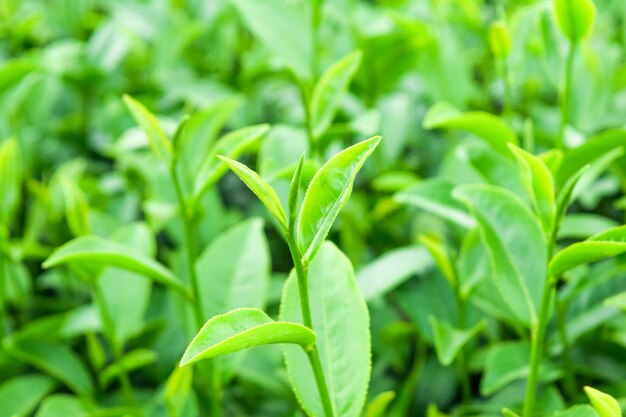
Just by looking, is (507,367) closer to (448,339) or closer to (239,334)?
(448,339)

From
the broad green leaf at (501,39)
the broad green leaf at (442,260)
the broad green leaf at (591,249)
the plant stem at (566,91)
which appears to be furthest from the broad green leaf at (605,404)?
the broad green leaf at (501,39)

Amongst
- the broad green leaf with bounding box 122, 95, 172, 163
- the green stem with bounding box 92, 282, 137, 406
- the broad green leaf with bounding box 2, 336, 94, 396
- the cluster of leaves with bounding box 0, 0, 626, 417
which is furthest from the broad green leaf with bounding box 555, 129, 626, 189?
the broad green leaf with bounding box 2, 336, 94, 396

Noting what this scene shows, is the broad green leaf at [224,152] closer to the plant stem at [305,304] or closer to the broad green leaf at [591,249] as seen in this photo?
the plant stem at [305,304]

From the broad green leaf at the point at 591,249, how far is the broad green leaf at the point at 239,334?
0.77 feet

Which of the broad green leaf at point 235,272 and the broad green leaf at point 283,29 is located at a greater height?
the broad green leaf at point 283,29

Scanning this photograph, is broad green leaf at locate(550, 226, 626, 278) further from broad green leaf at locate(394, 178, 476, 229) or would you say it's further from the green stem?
the green stem

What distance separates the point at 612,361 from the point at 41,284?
3.03ft

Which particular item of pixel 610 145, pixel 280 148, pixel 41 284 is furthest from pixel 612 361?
pixel 41 284

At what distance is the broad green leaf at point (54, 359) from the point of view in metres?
1.05

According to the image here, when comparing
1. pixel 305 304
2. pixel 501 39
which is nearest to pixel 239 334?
pixel 305 304

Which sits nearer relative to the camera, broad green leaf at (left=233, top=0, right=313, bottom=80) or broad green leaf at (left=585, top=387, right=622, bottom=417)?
broad green leaf at (left=585, top=387, right=622, bottom=417)

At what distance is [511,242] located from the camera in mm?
846

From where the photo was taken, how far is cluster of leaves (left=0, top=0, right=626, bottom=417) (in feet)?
2.44

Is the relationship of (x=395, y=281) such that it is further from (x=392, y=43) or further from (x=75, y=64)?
(x=75, y=64)
